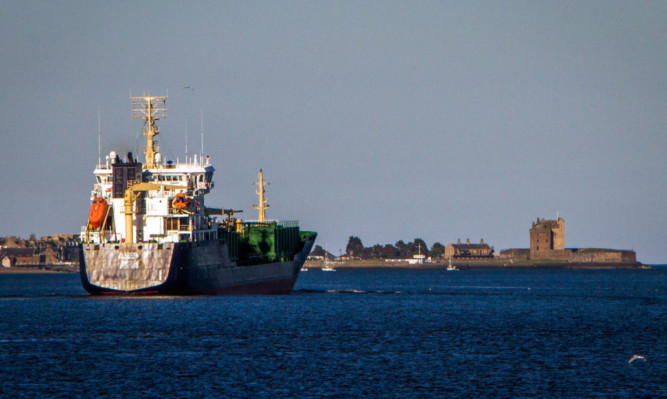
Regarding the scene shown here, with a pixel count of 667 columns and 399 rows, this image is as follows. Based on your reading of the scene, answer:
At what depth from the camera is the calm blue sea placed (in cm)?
3800

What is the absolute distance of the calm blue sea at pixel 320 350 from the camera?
1496 inches

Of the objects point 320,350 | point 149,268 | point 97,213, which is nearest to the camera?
point 320,350

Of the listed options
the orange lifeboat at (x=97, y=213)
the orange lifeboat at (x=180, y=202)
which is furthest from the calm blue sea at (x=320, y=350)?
the orange lifeboat at (x=180, y=202)

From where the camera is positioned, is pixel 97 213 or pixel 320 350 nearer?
pixel 320 350

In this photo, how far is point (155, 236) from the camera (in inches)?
2854

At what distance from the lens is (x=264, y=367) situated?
140ft

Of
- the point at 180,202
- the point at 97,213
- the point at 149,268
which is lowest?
the point at 149,268

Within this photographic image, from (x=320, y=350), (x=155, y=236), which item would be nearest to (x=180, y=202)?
(x=155, y=236)

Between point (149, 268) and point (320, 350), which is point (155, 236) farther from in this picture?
point (320, 350)

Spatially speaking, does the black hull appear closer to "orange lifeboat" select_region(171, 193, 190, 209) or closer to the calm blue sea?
the calm blue sea

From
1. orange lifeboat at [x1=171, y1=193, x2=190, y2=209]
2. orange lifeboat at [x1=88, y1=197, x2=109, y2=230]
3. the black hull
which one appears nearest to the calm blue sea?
the black hull

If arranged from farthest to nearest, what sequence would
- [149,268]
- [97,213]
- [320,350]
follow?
[97,213], [149,268], [320,350]

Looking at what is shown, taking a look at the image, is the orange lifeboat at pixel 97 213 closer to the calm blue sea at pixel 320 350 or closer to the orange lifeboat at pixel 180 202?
the orange lifeboat at pixel 180 202

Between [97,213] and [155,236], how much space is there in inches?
180
